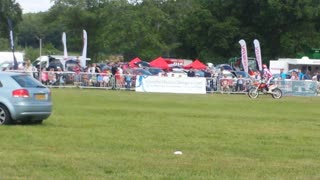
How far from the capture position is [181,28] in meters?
92.6

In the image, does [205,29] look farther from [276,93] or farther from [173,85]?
[276,93]

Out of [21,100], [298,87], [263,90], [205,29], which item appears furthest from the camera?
[205,29]

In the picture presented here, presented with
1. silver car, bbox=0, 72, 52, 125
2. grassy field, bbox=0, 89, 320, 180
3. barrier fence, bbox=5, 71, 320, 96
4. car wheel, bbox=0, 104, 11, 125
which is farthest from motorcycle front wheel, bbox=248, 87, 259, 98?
car wheel, bbox=0, 104, 11, 125

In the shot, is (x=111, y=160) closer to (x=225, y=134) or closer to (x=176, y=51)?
(x=225, y=134)

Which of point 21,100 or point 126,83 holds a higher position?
point 21,100

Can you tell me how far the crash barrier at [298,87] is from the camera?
4172 cm

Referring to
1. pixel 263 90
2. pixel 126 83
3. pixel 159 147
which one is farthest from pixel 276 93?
pixel 159 147

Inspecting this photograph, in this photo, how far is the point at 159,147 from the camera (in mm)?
13234

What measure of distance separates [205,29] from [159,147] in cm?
7715

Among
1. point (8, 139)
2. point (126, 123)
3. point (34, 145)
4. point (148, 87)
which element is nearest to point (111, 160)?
point (34, 145)

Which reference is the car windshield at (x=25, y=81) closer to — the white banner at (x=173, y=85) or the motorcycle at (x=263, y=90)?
the motorcycle at (x=263, y=90)

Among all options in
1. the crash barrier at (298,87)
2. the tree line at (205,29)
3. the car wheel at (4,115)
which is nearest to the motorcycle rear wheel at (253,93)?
the crash barrier at (298,87)

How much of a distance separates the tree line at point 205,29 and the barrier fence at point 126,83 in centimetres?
4289

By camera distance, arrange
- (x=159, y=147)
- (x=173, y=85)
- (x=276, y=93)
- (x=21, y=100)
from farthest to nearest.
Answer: (x=173, y=85)
(x=276, y=93)
(x=21, y=100)
(x=159, y=147)
